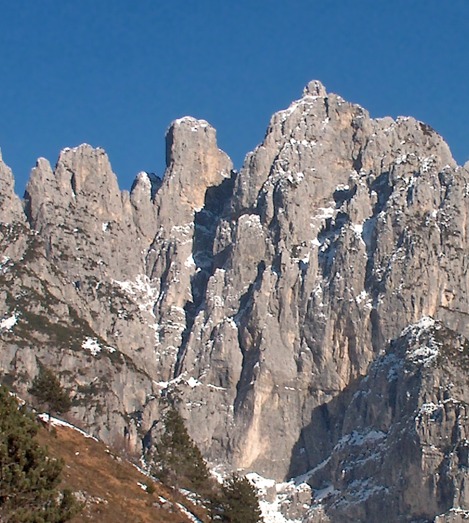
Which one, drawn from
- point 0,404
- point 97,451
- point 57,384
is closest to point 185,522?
point 97,451

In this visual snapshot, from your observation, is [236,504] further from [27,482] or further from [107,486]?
[27,482]

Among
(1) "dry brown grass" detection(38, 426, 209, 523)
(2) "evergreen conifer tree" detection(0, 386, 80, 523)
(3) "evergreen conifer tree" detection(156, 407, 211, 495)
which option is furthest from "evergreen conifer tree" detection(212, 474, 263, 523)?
(2) "evergreen conifer tree" detection(0, 386, 80, 523)

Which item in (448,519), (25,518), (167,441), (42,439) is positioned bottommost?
(25,518)

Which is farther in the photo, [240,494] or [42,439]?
[240,494]

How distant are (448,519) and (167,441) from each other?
95703mm

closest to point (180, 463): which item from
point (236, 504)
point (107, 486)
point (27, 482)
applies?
point (236, 504)

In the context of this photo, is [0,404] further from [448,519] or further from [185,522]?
[448,519]

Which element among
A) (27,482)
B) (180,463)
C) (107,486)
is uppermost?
(180,463)

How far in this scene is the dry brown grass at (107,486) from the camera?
3189 inches

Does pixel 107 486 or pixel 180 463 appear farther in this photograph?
pixel 180 463

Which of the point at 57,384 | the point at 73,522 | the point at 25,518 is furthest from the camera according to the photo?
the point at 57,384

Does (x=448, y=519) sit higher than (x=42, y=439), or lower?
higher

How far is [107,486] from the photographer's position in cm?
8644

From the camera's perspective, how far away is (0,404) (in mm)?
58469
